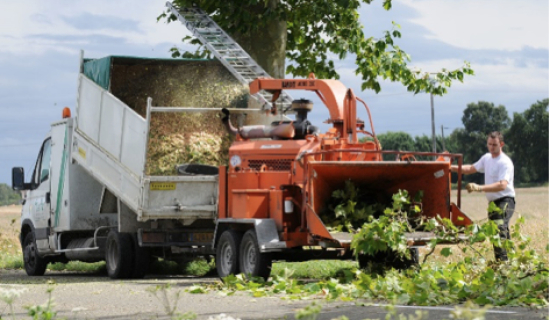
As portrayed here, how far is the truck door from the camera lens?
62.6 ft

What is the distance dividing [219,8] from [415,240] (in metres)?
12.2

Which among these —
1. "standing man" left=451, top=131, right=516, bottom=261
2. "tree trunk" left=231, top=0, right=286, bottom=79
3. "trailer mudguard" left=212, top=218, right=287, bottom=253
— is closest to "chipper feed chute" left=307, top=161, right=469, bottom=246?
"standing man" left=451, top=131, right=516, bottom=261

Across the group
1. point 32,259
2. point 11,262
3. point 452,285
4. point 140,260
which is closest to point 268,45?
point 32,259

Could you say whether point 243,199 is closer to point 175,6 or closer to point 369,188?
point 369,188

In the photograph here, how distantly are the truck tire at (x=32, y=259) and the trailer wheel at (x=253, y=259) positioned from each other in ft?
23.0

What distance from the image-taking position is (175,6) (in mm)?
24578

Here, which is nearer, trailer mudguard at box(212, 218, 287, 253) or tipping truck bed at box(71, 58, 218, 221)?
trailer mudguard at box(212, 218, 287, 253)

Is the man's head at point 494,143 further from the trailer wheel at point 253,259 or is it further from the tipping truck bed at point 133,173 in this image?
the tipping truck bed at point 133,173

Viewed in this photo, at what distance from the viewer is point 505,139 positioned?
368 ft

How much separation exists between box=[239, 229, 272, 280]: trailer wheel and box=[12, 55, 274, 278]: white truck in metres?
2.37

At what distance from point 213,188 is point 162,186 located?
84 cm

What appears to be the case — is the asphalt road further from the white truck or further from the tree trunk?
the tree trunk

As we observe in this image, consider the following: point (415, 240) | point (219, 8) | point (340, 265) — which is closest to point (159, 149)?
point (340, 265)

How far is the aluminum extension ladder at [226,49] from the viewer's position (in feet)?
58.2
